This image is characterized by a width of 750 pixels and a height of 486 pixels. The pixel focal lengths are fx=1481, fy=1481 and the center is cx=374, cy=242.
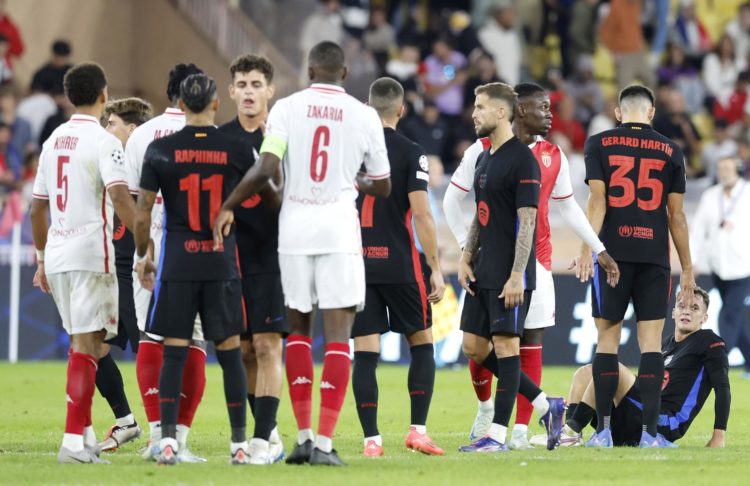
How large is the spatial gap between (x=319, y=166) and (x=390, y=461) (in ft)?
6.22

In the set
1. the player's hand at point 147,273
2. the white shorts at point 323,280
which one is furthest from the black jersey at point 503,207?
the player's hand at point 147,273

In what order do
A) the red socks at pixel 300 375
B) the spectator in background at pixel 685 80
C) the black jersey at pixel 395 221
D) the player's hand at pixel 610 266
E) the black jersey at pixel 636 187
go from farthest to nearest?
1. the spectator in background at pixel 685 80
2. the black jersey at pixel 636 187
3. the player's hand at pixel 610 266
4. the black jersey at pixel 395 221
5. the red socks at pixel 300 375

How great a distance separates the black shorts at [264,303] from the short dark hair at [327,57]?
4.36 ft

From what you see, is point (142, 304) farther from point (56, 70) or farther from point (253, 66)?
point (56, 70)

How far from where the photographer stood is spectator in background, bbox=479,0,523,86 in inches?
976

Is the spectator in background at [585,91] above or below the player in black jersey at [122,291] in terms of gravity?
above

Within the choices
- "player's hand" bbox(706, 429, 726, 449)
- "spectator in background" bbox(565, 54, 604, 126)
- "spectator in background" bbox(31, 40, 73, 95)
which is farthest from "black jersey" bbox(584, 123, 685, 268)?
"spectator in background" bbox(565, 54, 604, 126)

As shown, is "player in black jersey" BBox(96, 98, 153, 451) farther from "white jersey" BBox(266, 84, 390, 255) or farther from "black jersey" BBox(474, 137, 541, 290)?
"black jersey" BBox(474, 137, 541, 290)

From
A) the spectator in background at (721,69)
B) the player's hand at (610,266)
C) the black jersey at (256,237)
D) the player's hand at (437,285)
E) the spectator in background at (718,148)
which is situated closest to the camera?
the black jersey at (256,237)

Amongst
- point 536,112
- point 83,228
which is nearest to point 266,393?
point 83,228

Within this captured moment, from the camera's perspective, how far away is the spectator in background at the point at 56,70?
22.5 metres

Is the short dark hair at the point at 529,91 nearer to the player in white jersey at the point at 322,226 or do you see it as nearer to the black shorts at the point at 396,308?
the black shorts at the point at 396,308

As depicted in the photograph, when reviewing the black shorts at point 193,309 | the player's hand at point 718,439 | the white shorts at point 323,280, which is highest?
the white shorts at point 323,280

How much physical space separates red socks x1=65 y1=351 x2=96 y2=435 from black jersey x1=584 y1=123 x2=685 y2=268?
3693 millimetres
